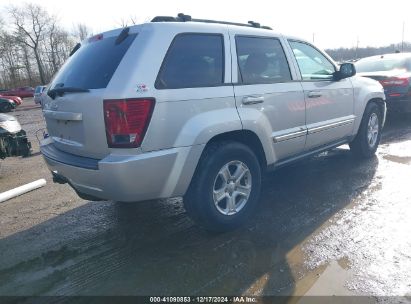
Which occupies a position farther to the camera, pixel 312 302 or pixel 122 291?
pixel 122 291

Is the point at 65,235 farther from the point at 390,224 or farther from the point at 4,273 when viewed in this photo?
the point at 390,224

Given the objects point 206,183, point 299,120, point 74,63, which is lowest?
point 206,183

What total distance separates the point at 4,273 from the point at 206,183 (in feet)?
6.33

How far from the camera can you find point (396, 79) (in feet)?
25.3

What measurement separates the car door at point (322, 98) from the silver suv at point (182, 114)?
0.21ft

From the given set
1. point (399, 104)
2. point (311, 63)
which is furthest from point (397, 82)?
point (311, 63)

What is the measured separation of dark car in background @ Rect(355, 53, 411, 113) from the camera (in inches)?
303

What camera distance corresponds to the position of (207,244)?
324 cm

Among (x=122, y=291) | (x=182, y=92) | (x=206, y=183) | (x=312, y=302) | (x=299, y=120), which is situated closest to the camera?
(x=312, y=302)

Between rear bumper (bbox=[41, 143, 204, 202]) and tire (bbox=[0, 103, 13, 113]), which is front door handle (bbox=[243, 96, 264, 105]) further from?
tire (bbox=[0, 103, 13, 113])

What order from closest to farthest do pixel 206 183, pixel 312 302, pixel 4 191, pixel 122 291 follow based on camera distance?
pixel 312 302, pixel 122 291, pixel 206 183, pixel 4 191

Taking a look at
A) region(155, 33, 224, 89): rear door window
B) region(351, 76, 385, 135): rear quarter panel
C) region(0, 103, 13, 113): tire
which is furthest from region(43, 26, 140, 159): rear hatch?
region(0, 103, 13, 113): tire

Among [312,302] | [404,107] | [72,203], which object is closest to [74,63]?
[72,203]

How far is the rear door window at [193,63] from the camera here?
2.90 m
